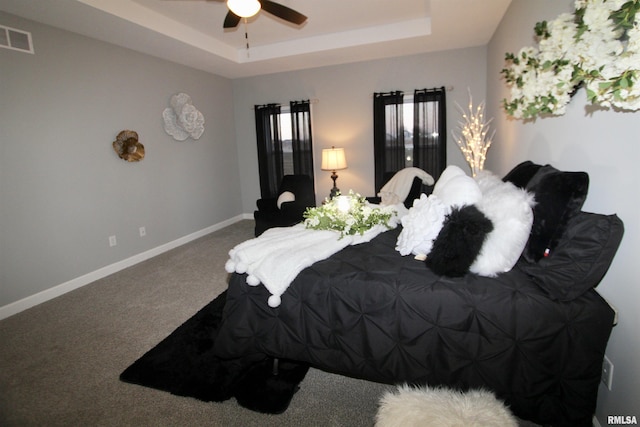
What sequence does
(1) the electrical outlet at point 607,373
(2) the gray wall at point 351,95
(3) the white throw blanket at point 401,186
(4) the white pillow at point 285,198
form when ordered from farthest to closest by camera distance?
(4) the white pillow at point 285,198
(2) the gray wall at point 351,95
(3) the white throw blanket at point 401,186
(1) the electrical outlet at point 607,373

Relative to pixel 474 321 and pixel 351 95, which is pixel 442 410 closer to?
pixel 474 321

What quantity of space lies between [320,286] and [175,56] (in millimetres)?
4108

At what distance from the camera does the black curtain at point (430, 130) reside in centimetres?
471

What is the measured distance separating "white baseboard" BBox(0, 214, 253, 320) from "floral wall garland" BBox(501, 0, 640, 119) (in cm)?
431

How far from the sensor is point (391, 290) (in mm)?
1592

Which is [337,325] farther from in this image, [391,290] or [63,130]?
[63,130]

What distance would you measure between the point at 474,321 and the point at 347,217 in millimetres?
1078

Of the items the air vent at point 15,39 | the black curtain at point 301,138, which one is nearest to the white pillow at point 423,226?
the air vent at point 15,39

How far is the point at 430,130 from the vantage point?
4.80 m

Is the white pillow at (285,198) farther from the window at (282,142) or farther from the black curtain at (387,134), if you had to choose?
the black curtain at (387,134)

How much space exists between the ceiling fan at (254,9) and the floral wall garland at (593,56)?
5.90 feet

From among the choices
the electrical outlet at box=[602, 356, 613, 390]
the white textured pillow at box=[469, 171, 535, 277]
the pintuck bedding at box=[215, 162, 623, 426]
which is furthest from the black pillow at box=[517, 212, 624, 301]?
the electrical outlet at box=[602, 356, 613, 390]

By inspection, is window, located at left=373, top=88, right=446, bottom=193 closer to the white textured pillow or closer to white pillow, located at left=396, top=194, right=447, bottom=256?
white pillow, located at left=396, top=194, right=447, bottom=256

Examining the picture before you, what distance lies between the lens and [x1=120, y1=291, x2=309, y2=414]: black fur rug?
1863mm
